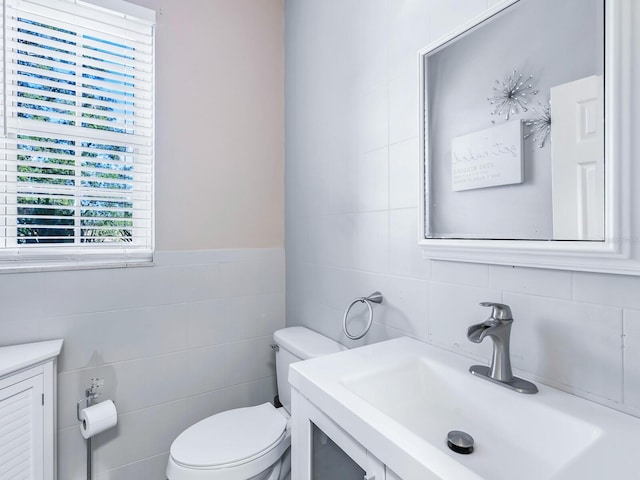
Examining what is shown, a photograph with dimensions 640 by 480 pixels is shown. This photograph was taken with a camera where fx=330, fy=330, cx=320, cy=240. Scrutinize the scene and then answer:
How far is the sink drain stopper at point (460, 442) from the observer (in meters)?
0.68

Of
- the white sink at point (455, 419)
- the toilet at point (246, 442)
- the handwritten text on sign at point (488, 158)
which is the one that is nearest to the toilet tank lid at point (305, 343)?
the toilet at point (246, 442)

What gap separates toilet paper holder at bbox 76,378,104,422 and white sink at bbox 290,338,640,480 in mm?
1001

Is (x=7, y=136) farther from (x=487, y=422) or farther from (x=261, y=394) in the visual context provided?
(x=487, y=422)

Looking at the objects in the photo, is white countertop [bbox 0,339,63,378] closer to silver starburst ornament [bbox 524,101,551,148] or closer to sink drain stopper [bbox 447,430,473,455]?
sink drain stopper [bbox 447,430,473,455]

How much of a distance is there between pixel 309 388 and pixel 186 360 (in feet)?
3.20

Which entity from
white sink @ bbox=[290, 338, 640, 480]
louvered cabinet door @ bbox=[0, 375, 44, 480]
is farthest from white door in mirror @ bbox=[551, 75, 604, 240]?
louvered cabinet door @ bbox=[0, 375, 44, 480]

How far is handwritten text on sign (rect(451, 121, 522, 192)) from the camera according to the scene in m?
0.81

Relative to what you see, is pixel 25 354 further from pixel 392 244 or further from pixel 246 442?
pixel 392 244

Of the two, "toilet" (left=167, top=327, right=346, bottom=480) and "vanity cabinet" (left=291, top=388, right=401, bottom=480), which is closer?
"vanity cabinet" (left=291, top=388, right=401, bottom=480)

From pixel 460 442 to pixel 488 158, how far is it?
67 cm

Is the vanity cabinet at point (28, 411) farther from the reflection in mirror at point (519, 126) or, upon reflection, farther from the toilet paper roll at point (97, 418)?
the reflection in mirror at point (519, 126)

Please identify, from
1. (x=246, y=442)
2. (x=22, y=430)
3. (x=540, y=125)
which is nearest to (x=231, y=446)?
(x=246, y=442)

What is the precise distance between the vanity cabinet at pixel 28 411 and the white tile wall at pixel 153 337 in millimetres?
96

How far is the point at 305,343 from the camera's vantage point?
1.42 m
